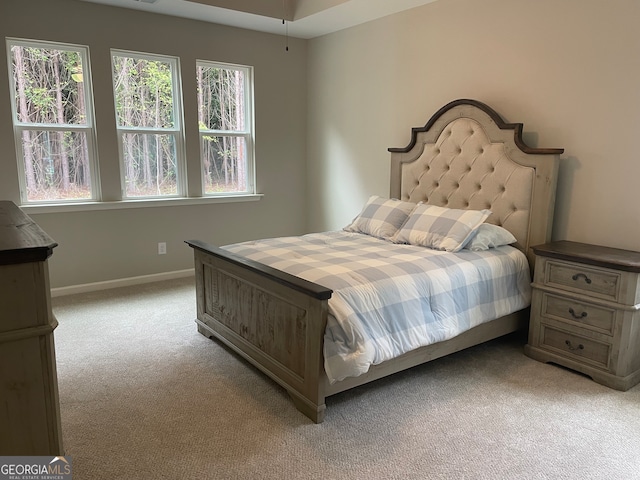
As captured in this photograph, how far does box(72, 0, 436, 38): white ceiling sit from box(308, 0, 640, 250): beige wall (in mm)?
165

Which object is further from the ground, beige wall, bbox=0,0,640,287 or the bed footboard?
beige wall, bbox=0,0,640,287

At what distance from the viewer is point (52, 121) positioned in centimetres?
390

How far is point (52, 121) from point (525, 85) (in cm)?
374

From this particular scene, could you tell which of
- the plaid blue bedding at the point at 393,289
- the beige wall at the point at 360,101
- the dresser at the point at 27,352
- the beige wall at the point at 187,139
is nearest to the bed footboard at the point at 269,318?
the plaid blue bedding at the point at 393,289

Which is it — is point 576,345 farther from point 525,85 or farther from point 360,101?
point 360,101

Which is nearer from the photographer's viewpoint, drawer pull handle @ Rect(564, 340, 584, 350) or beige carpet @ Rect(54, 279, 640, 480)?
beige carpet @ Rect(54, 279, 640, 480)

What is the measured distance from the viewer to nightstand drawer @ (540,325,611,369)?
2.61m

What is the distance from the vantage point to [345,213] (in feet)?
16.2

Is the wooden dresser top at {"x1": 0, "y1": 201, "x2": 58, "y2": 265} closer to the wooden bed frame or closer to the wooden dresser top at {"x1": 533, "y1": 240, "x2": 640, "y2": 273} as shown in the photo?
the wooden bed frame

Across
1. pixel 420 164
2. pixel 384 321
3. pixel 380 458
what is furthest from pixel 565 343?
pixel 420 164

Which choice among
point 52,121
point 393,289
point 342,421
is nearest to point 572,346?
point 393,289

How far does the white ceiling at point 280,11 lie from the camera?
389 cm

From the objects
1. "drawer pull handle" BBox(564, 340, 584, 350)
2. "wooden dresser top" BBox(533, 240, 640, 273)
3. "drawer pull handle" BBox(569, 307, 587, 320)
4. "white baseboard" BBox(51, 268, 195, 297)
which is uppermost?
"wooden dresser top" BBox(533, 240, 640, 273)

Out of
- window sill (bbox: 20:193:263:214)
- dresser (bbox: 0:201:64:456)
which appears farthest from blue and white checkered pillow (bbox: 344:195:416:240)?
dresser (bbox: 0:201:64:456)
